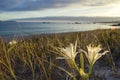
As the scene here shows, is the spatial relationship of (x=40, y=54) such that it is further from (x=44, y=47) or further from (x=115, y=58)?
(x=115, y=58)

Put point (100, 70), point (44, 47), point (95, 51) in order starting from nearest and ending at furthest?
1. point (95, 51)
2. point (100, 70)
3. point (44, 47)

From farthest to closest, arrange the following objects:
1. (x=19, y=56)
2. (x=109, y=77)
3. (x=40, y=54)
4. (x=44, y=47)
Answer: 1. (x=44, y=47)
2. (x=40, y=54)
3. (x=19, y=56)
4. (x=109, y=77)

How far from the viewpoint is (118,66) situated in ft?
13.7

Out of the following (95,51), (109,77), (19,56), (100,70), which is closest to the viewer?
(95,51)

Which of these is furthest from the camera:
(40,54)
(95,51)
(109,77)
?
(40,54)

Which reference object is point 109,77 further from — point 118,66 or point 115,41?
point 115,41

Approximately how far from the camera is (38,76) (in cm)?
389

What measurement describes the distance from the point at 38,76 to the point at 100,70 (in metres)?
0.82

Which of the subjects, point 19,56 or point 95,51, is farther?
point 19,56

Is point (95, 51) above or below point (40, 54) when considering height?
above

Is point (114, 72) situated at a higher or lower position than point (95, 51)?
A: lower

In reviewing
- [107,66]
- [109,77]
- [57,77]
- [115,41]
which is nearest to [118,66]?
[107,66]

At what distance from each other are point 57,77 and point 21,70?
0.69 m

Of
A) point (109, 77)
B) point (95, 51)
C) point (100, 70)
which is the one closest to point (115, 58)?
point (100, 70)
